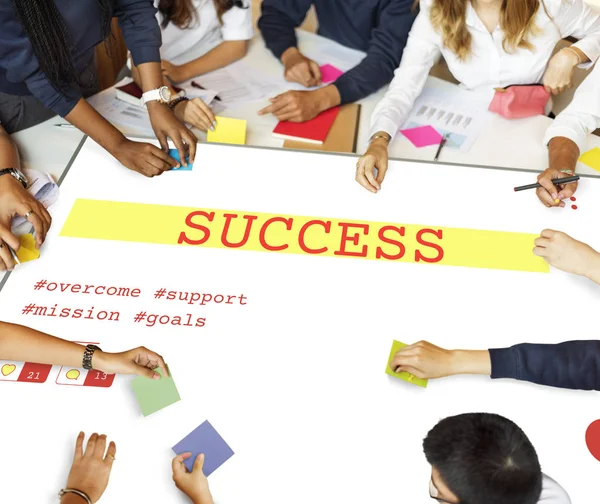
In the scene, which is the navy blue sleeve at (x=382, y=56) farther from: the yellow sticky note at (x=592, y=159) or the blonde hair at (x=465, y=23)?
the yellow sticky note at (x=592, y=159)

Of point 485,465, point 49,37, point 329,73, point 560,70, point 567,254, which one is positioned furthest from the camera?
point 329,73

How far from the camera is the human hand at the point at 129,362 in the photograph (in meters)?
1.04

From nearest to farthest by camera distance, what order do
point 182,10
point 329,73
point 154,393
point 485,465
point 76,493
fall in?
point 485,465
point 76,493
point 154,393
point 182,10
point 329,73

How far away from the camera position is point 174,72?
6.03 feet

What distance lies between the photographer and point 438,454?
0.86m

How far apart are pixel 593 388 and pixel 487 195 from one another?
1.69ft

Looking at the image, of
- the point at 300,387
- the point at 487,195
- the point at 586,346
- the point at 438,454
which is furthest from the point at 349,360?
the point at 487,195

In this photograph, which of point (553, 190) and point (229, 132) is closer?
point (553, 190)

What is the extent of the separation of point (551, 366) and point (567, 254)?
283 millimetres

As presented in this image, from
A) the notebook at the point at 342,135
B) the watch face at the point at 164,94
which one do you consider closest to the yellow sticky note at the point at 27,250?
the watch face at the point at 164,94

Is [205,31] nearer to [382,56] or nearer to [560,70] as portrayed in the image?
[382,56]

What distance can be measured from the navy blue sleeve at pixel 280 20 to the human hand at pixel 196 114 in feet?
1.59

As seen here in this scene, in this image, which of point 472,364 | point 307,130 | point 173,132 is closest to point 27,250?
point 173,132

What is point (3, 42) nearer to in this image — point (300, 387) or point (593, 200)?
point (300, 387)
